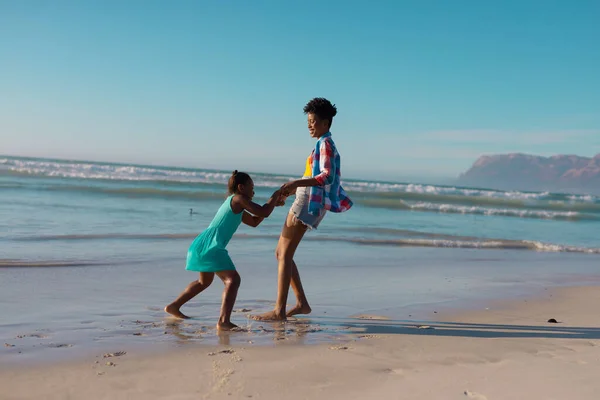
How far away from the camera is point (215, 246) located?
462cm

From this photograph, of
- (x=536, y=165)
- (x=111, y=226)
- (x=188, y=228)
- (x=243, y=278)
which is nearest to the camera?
(x=243, y=278)

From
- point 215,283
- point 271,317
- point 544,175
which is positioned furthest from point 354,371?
point 544,175

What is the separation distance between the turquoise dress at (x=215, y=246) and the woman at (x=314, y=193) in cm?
47

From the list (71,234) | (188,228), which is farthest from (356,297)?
(188,228)

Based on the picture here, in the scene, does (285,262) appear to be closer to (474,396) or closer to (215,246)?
(215,246)

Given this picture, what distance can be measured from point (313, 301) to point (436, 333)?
1.59 m

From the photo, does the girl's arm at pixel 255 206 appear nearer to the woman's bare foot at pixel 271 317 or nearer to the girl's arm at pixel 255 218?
the girl's arm at pixel 255 218

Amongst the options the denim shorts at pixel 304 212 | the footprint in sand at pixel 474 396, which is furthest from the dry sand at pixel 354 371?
the denim shorts at pixel 304 212

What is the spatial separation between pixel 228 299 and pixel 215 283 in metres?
2.11

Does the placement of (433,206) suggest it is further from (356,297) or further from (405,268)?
(356,297)

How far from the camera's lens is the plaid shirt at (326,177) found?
4.68 metres

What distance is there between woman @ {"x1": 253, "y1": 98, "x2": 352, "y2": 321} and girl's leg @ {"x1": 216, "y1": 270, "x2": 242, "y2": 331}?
0.45 meters

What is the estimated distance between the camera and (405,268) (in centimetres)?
848

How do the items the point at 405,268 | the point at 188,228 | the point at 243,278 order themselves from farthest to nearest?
1. the point at 188,228
2. the point at 405,268
3. the point at 243,278
